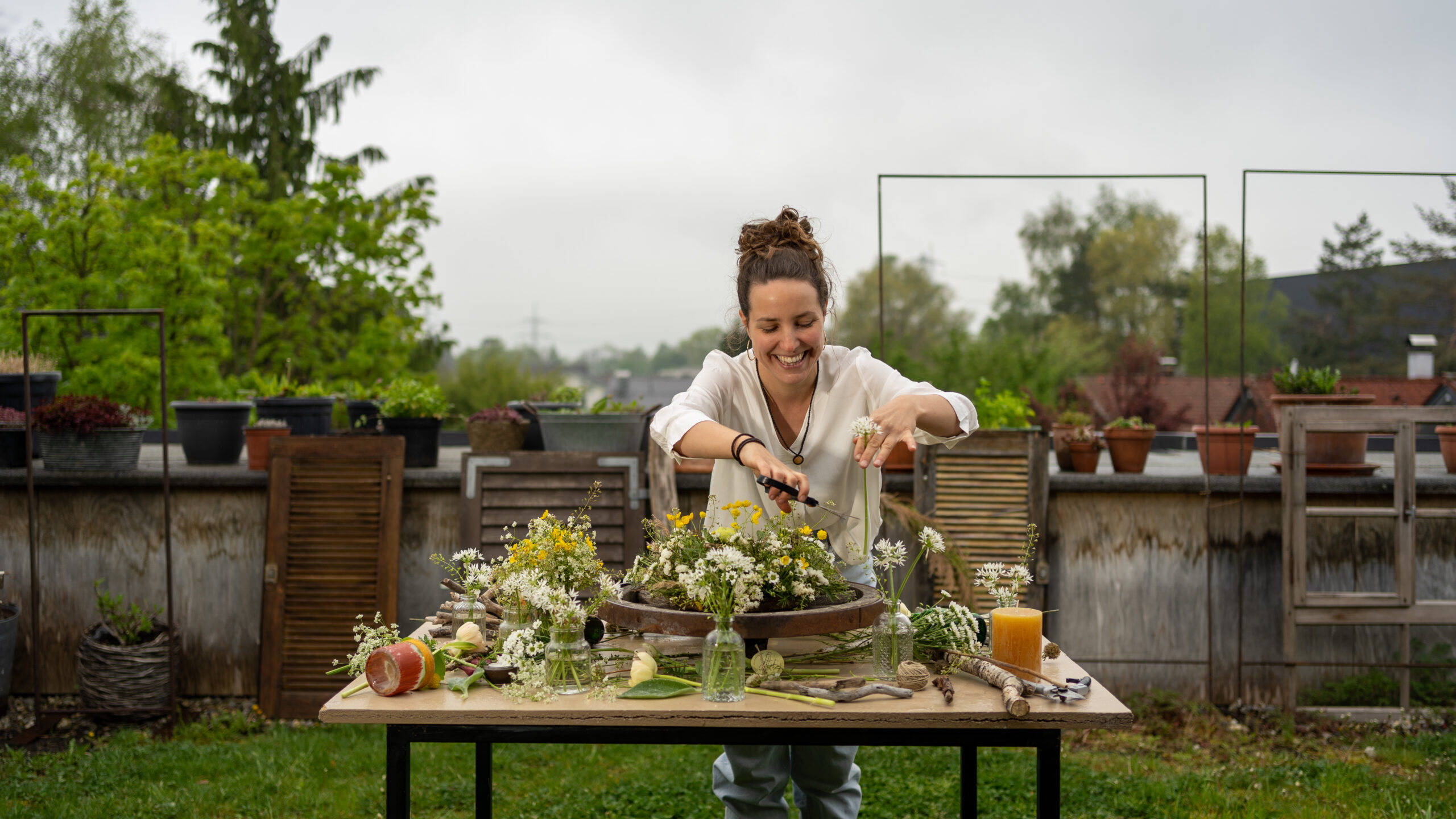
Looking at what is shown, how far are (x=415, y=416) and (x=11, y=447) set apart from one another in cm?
210

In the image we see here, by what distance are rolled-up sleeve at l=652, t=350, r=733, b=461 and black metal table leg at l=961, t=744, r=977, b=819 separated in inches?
43.4

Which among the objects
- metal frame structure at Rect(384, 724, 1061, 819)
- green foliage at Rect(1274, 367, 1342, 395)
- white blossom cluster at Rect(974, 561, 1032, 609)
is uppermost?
green foliage at Rect(1274, 367, 1342, 395)

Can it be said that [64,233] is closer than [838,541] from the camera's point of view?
No

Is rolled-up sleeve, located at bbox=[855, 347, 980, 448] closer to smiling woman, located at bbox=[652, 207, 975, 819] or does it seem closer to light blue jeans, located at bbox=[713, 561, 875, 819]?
smiling woman, located at bbox=[652, 207, 975, 819]

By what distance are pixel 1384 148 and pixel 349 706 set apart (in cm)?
803

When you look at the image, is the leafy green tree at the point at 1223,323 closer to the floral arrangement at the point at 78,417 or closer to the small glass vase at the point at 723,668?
the floral arrangement at the point at 78,417

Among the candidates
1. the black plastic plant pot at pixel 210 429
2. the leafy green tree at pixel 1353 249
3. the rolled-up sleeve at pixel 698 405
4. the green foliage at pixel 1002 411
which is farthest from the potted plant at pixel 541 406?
the leafy green tree at pixel 1353 249

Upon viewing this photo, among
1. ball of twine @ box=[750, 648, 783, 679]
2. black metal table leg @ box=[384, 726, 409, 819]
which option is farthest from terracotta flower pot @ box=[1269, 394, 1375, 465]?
black metal table leg @ box=[384, 726, 409, 819]

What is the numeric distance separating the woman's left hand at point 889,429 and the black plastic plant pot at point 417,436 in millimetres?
3801

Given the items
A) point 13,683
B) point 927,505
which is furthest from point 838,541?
point 13,683

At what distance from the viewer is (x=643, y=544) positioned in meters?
5.07

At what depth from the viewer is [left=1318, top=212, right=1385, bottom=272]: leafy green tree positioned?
667 centimetres

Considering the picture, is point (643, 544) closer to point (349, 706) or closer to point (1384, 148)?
point (349, 706)

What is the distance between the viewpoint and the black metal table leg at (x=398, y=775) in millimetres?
1864
